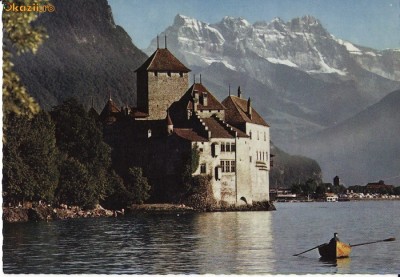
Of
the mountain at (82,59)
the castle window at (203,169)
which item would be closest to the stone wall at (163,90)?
the mountain at (82,59)

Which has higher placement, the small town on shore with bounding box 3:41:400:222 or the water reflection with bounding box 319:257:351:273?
the small town on shore with bounding box 3:41:400:222

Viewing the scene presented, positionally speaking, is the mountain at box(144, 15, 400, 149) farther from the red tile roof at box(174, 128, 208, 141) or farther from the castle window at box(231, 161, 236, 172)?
the castle window at box(231, 161, 236, 172)

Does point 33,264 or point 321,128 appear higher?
point 321,128

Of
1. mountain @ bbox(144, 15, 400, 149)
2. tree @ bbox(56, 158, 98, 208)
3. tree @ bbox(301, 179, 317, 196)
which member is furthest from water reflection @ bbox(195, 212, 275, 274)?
tree @ bbox(301, 179, 317, 196)

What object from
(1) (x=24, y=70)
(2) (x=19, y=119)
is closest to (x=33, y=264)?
(2) (x=19, y=119)

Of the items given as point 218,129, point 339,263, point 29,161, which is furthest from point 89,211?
point 339,263

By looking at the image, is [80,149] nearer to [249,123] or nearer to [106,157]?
[106,157]

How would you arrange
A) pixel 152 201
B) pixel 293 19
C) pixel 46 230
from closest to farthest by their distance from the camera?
pixel 293 19
pixel 46 230
pixel 152 201
